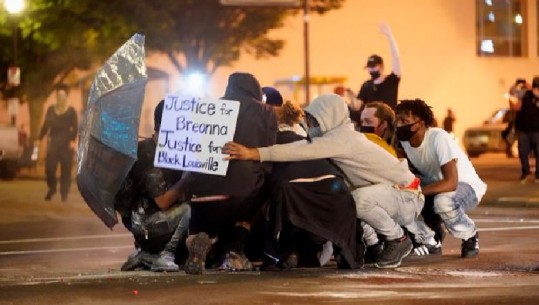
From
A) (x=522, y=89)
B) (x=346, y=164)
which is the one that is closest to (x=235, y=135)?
(x=346, y=164)

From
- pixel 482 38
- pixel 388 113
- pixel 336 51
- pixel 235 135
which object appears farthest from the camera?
pixel 482 38

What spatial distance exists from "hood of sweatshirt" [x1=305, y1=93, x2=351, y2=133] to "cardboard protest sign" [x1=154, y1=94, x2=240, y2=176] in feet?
2.32

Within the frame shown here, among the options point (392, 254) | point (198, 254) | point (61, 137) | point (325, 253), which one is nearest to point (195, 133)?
point (198, 254)

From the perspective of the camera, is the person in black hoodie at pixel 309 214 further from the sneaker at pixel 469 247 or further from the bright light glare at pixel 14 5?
the bright light glare at pixel 14 5

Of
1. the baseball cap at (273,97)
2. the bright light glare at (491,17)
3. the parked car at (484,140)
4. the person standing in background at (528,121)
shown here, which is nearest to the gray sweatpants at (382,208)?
the baseball cap at (273,97)

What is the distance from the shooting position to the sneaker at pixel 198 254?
34.2ft

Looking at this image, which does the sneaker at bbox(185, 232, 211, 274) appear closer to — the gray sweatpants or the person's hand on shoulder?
the person's hand on shoulder

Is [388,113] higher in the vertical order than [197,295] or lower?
higher

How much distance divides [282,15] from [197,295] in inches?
1225

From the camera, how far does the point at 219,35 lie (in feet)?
126

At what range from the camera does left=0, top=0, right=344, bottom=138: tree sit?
37.0 meters

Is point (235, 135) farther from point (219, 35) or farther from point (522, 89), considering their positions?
point (219, 35)

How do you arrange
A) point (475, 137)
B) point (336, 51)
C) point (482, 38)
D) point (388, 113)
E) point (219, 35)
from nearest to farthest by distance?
point (388, 113)
point (219, 35)
point (475, 137)
point (336, 51)
point (482, 38)

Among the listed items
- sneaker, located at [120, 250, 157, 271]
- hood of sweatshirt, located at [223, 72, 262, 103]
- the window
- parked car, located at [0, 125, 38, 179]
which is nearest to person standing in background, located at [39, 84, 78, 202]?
parked car, located at [0, 125, 38, 179]
